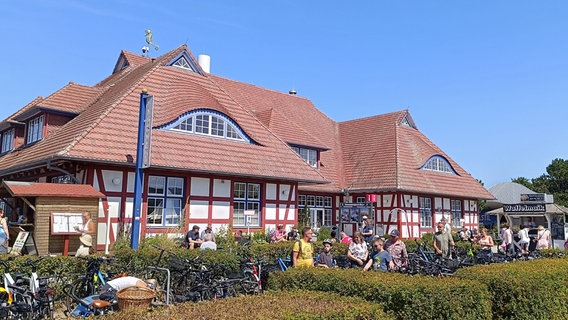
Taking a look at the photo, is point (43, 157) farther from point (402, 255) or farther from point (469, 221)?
point (469, 221)

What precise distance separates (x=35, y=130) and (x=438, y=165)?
66.4ft

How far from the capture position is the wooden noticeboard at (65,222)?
12.7 metres

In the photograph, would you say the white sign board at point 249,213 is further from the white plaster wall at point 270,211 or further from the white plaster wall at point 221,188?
the white plaster wall at point 270,211

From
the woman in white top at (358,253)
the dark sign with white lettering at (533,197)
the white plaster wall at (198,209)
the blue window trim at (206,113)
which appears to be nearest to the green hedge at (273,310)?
the woman in white top at (358,253)

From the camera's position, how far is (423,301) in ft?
19.0

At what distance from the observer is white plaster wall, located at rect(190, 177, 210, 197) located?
17.4 m

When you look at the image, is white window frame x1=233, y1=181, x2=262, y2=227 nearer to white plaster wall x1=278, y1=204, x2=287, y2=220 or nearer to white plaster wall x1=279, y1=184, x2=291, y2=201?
white plaster wall x1=278, y1=204, x2=287, y2=220

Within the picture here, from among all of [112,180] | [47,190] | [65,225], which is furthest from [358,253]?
[112,180]

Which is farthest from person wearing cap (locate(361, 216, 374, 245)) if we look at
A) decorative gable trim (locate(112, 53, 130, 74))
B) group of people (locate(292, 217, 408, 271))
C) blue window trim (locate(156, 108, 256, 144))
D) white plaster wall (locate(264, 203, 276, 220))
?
decorative gable trim (locate(112, 53, 130, 74))

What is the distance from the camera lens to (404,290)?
5.75 metres

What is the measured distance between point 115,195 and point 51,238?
301 cm

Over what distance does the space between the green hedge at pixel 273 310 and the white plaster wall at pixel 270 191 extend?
1391 centimetres

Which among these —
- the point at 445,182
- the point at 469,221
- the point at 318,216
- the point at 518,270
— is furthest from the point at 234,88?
the point at 518,270

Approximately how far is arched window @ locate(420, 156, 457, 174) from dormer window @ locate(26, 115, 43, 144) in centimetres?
1829
